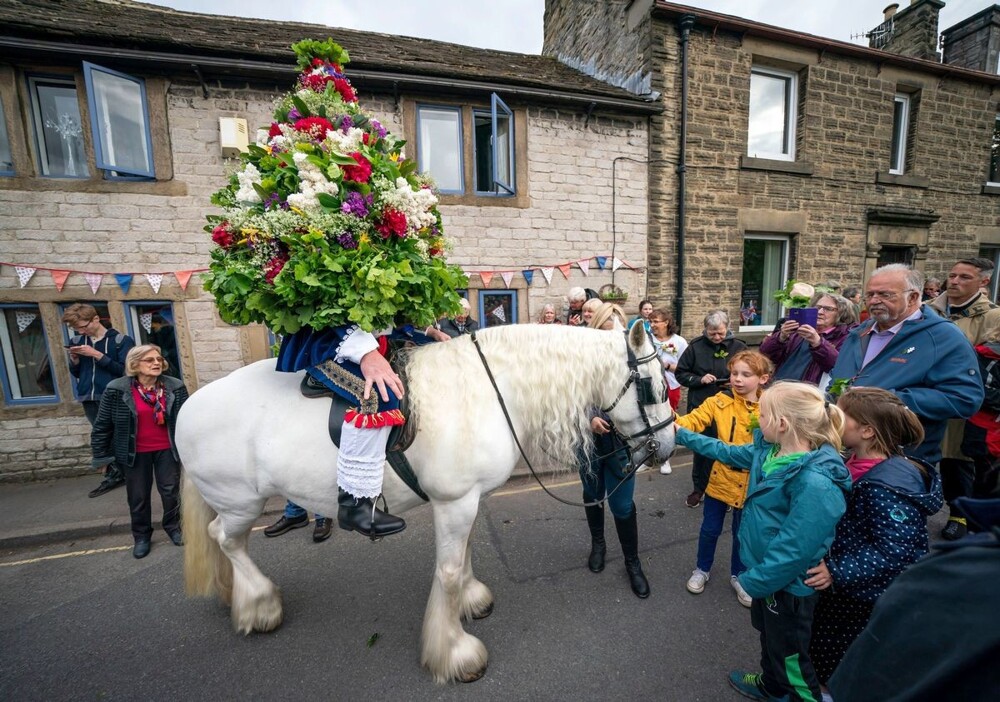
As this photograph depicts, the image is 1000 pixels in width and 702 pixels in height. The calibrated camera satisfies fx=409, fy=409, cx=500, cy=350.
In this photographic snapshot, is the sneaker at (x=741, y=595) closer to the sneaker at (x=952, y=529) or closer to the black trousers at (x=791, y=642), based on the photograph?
the black trousers at (x=791, y=642)

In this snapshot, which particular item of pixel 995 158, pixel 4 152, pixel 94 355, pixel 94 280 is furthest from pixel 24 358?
pixel 995 158

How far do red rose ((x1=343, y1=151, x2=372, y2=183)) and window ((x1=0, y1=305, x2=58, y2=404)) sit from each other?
649 cm

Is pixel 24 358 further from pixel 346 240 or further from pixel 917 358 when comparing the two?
pixel 917 358

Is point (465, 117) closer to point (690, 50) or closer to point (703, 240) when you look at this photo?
point (690, 50)

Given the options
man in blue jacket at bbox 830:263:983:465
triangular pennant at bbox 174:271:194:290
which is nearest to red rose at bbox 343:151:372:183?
man in blue jacket at bbox 830:263:983:465

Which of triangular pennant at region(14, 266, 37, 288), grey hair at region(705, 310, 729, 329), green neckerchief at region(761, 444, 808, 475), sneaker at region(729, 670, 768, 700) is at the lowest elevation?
sneaker at region(729, 670, 768, 700)

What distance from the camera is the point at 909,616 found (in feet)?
2.66

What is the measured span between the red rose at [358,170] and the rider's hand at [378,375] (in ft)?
2.92

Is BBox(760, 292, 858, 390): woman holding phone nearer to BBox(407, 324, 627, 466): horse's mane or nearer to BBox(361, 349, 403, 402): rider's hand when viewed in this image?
BBox(407, 324, 627, 466): horse's mane

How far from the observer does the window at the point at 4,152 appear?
530 centimetres

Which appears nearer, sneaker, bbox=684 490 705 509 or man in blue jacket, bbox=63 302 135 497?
sneaker, bbox=684 490 705 509

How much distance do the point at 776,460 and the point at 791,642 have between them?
2.80ft

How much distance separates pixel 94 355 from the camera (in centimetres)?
481

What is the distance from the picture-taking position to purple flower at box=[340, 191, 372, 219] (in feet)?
6.77
